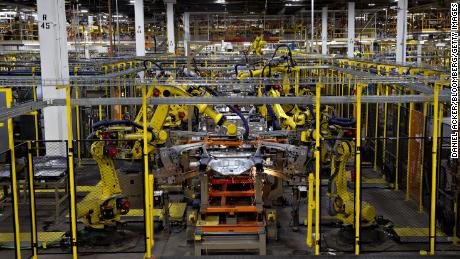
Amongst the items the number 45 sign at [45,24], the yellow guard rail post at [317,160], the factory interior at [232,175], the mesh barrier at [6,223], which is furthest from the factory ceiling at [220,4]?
the yellow guard rail post at [317,160]

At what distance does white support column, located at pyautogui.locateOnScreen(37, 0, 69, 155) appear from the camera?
12.0 m

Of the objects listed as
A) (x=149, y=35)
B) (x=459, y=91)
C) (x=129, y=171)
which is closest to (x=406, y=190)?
(x=459, y=91)

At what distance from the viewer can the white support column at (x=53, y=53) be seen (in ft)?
39.4

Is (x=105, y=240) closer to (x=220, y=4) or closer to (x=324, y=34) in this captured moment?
(x=220, y=4)

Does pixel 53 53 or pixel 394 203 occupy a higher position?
pixel 53 53

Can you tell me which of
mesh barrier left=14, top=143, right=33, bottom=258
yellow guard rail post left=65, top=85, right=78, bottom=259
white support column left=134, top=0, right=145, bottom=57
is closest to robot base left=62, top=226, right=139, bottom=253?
mesh barrier left=14, top=143, right=33, bottom=258

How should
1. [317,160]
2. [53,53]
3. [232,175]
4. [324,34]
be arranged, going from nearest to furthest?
1. [317,160]
2. [232,175]
3. [53,53]
4. [324,34]

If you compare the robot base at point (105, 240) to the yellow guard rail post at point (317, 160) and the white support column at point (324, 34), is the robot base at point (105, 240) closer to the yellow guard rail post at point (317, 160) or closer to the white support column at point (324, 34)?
the yellow guard rail post at point (317, 160)

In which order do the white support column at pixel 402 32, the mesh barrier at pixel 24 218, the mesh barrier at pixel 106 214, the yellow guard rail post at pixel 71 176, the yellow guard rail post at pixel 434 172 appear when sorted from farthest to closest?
the white support column at pixel 402 32 → the mesh barrier at pixel 106 214 → the mesh barrier at pixel 24 218 → the yellow guard rail post at pixel 434 172 → the yellow guard rail post at pixel 71 176

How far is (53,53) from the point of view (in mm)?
12188

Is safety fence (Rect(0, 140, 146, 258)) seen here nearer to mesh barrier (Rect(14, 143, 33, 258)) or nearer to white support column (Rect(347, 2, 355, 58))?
mesh barrier (Rect(14, 143, 33, 258))

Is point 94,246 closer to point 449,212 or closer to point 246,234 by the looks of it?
point 246,234

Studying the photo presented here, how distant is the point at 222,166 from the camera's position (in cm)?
897

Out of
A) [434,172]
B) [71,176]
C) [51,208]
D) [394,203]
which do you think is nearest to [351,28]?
[394,203]
